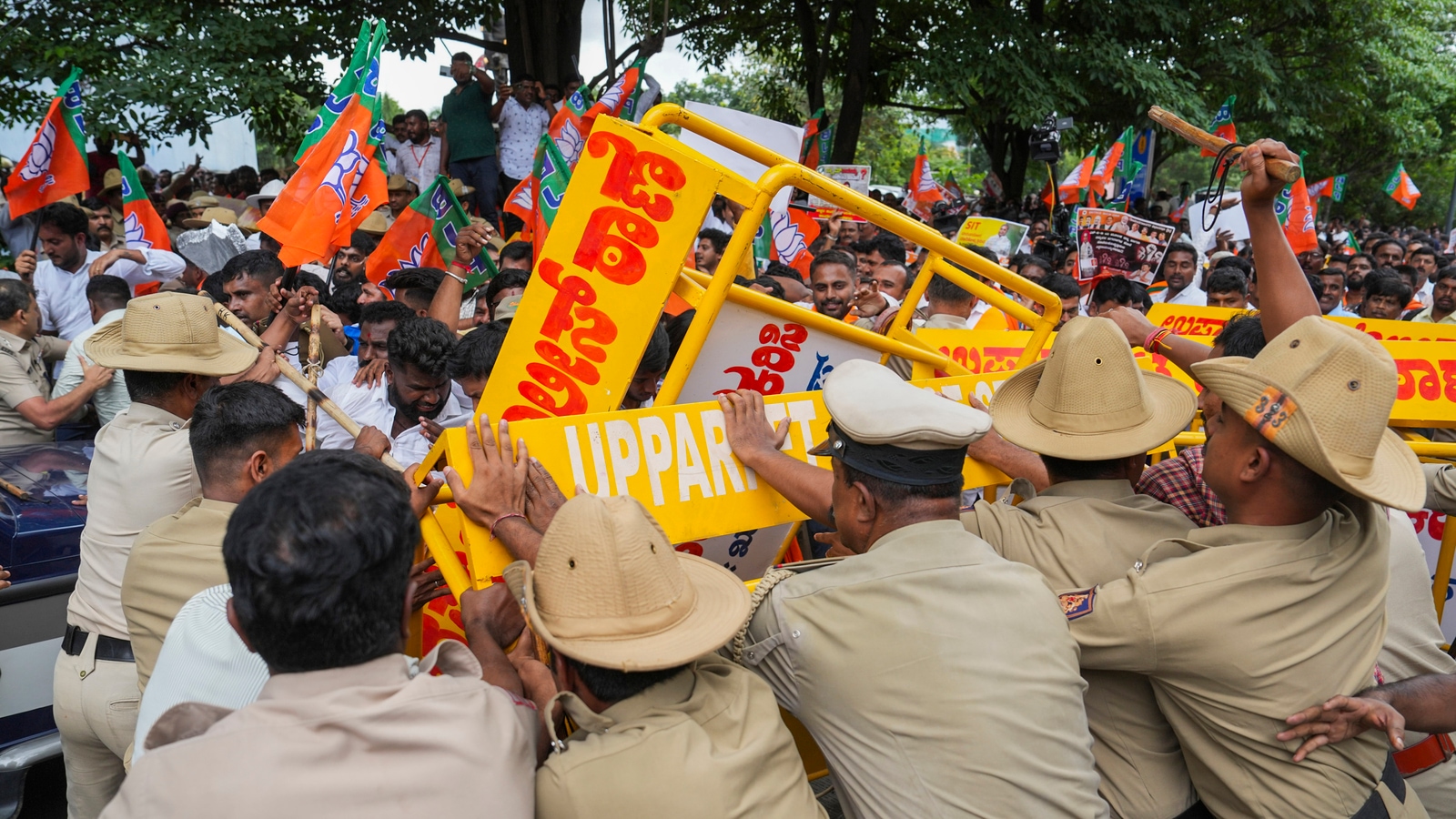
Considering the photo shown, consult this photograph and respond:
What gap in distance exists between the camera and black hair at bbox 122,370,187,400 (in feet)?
10.3

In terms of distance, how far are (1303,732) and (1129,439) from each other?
74 cm

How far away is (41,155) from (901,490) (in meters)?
6.99

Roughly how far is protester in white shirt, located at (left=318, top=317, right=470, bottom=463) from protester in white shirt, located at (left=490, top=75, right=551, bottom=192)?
8.46 metres

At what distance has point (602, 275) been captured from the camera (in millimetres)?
2791

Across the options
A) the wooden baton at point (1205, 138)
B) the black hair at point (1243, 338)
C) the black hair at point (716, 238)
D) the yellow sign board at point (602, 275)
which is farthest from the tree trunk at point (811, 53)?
the yellow sign board at point (602, 275)

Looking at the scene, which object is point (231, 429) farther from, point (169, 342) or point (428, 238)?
point (428, 238)

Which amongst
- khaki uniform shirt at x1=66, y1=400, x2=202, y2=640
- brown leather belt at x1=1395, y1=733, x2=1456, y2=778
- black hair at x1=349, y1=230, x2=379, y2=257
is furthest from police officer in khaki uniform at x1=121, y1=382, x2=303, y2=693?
black hair at x1=349, y1=230, x2=379, y2=257

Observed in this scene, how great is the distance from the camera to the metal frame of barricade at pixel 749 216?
8.87 ft

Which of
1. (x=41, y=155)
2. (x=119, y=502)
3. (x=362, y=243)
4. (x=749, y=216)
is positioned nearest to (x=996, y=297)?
(x=749, y=216)

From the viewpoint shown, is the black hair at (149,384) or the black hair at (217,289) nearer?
the black hair at (149,384)

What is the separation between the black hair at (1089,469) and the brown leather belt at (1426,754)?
4.02 ft

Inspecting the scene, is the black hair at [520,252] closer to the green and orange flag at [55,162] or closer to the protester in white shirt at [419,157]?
the green and orange flag at [55,162]

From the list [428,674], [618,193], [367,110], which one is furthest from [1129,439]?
[367,110]

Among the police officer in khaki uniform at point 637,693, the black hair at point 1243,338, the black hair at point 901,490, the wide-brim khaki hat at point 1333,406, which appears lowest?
the police officer in khaki uniform at point 637,693
